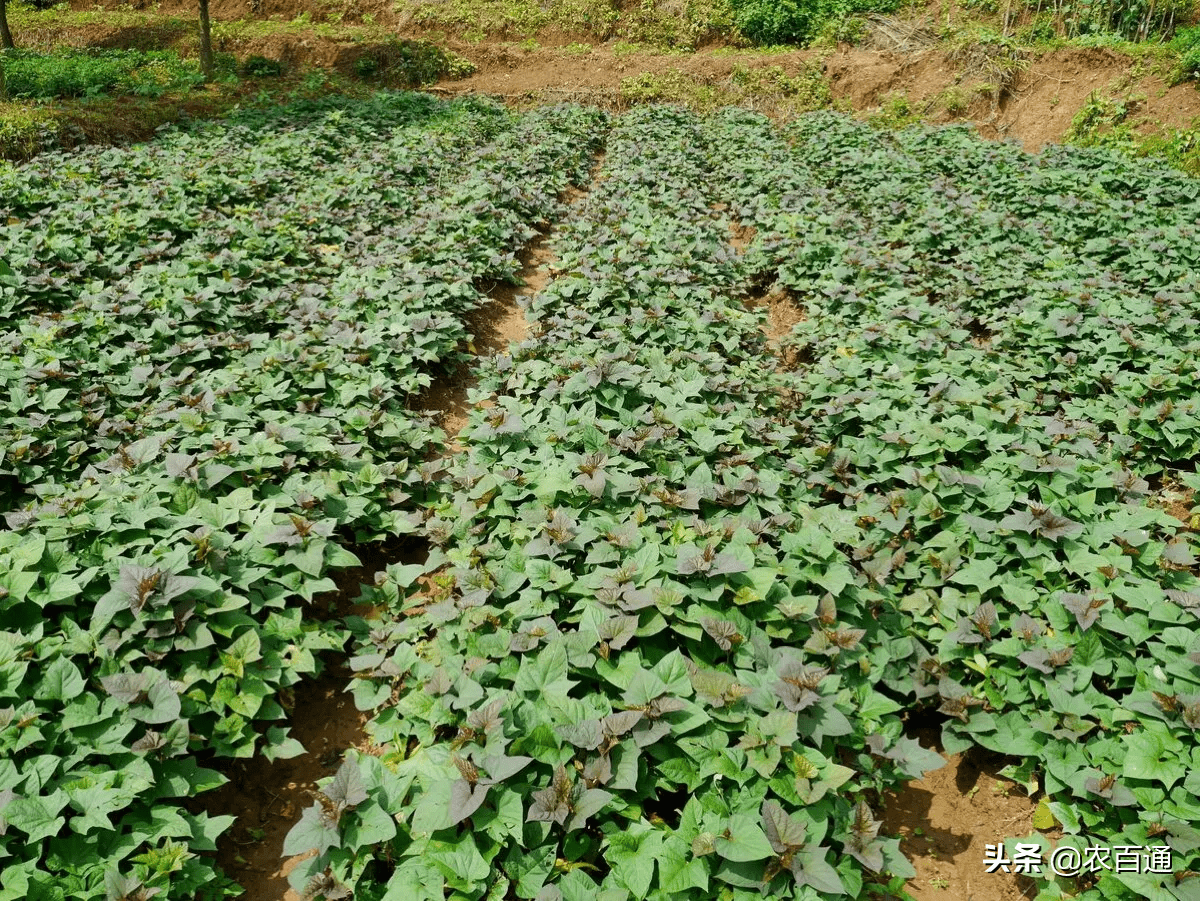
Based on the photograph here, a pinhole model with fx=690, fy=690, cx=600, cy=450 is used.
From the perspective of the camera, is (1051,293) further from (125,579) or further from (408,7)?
(408,7)

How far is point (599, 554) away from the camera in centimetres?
406

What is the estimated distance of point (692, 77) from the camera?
76.6 feet

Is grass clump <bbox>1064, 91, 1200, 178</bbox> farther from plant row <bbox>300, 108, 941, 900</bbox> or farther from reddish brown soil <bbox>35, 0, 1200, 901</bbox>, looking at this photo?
plant row <bbox>300, 108, 941, 900</bbox>

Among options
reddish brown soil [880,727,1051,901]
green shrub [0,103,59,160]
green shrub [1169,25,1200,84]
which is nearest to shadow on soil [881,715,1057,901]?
reddish brown soil [880,727,1051,901]

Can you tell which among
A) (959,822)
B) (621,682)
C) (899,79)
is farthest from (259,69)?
(959,822)

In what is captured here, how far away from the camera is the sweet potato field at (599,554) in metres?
2.99

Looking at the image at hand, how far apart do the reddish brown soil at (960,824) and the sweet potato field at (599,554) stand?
6.2 inches

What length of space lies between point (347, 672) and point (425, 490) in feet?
5.06

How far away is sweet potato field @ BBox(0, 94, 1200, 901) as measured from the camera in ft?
9.82

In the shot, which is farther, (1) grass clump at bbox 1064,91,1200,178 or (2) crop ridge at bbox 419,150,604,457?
(1) grass clump at bbox 1064,91,1200,178

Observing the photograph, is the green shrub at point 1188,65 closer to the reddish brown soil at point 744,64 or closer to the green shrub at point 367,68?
the reddish brown soil at point 744,64

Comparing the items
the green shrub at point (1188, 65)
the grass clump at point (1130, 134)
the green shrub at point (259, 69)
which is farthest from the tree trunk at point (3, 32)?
the green shrub at point (1188, 65)

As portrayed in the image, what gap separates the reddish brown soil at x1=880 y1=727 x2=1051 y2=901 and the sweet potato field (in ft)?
0.52

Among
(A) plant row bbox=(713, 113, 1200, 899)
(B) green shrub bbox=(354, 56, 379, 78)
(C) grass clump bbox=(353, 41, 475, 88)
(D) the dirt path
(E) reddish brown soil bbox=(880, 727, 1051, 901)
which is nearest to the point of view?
(E) reddish brown soil bbox=(880, 727, 1051, 901)
